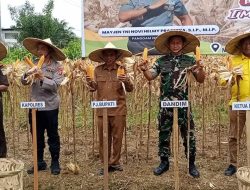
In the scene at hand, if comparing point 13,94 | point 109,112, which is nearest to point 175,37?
point 109,112

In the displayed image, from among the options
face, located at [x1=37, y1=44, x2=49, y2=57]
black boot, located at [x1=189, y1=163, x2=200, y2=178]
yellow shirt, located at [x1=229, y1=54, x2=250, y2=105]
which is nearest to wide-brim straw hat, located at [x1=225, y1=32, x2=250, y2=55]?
yellow shirt, located at [x1=229, y1=54, x2=250, y2=105]

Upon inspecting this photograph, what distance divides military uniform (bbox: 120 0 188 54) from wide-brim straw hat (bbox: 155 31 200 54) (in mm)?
2094

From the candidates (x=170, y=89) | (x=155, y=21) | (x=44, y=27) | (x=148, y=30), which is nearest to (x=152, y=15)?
→ (x=155, y=21)

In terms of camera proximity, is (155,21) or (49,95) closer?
(49,95)

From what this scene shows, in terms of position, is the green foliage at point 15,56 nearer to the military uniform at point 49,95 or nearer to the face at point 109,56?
the military uniform at point 49,95

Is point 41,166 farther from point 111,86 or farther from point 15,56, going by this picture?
point 15,56

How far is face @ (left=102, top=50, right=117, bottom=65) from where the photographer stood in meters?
5.20

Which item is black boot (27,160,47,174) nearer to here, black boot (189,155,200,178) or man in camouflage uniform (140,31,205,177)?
man in camouflage uniform (140,31,205,177)

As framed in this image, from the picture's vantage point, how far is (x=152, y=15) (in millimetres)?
7324

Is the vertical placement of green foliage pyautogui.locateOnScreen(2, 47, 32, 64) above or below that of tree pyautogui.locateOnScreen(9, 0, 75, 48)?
below

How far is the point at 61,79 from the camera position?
17.1ft

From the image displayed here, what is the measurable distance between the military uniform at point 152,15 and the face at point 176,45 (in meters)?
2.25

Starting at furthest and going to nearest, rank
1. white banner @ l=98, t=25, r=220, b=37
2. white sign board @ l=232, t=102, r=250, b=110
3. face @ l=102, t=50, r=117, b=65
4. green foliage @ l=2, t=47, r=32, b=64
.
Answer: green foliage @ l=2, t=47, r=32, b=64, white banner @ l=98, t=25, r=220, b=37, face @ l=102, t=50, r=117, b=65, white sign board @ l=232, t=102, r=250, b=110

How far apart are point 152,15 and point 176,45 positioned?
2.45 meters
